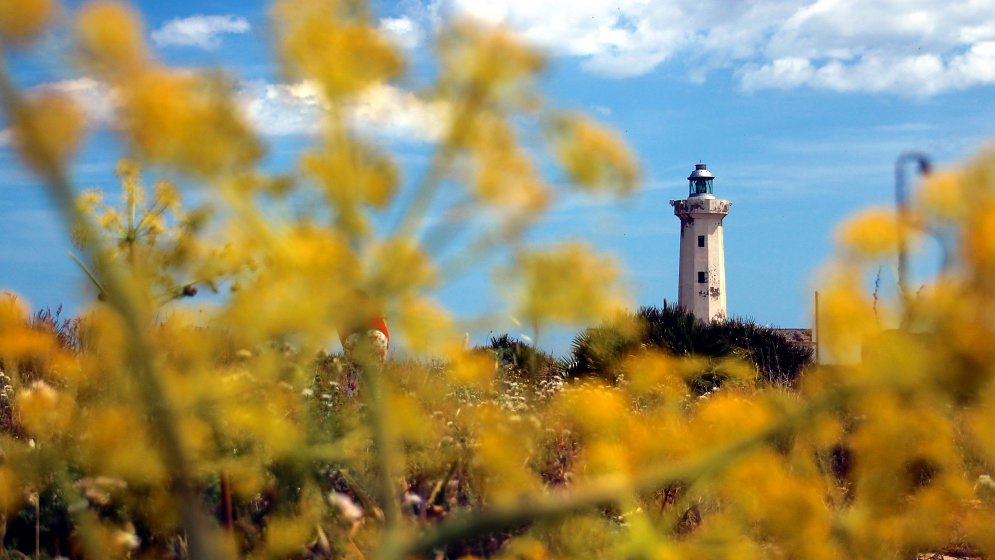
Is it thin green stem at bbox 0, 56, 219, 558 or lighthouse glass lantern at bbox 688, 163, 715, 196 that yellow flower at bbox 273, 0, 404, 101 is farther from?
lighthouse glass lantern at bbox 688, 163, 715, 196

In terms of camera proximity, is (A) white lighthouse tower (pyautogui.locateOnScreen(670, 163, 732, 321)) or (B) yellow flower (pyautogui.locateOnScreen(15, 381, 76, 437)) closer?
(B) yellow flower (pyautogui.locateOnScreen(15, 381, 76, 437))

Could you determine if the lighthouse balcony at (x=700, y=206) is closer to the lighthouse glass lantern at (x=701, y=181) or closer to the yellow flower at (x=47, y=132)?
the lighthouse glass lantern at (x=701, y=181)

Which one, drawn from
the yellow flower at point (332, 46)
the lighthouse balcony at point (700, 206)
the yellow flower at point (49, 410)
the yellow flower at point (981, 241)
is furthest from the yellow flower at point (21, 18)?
the lighthouse balcony at point (700, 206)

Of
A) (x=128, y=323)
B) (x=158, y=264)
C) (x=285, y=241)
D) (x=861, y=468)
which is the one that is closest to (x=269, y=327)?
(x=285, y=241)

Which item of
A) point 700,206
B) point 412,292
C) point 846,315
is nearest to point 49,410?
point 412,292

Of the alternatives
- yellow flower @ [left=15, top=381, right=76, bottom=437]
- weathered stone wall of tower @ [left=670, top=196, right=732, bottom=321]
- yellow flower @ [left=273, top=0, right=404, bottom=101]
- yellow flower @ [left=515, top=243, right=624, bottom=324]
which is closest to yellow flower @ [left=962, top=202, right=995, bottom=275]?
yellow flower @ [left=515, top=243, right=624, bottom=324]

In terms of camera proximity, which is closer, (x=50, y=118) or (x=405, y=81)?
(x=50, y=118)

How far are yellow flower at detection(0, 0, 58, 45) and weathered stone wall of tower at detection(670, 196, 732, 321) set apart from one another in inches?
1692

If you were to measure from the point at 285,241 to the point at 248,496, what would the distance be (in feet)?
6.43

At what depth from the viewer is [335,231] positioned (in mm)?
965

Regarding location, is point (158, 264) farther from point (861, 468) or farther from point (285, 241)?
point (861, 468)

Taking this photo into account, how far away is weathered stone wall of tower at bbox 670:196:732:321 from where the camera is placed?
4325cm

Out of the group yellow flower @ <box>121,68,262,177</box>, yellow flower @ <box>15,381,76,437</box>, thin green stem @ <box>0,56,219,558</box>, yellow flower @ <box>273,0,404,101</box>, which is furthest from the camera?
yellow flower @ <box>15,381,76,437</box>

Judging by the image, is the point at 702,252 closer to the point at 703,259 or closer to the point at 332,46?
the point at 703,259
